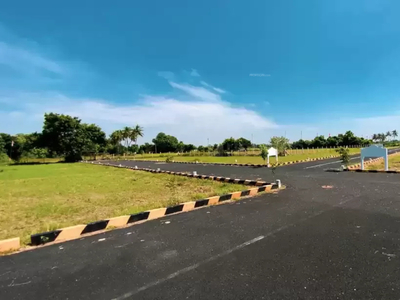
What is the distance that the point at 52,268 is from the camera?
329 centimetres

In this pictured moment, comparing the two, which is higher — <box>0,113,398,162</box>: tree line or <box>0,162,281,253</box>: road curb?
<box>0,113,398,162</box>: tree line

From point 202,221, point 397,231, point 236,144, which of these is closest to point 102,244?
point 202,221

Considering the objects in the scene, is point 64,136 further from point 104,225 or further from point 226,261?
point 226,261

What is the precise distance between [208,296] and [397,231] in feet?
11.6

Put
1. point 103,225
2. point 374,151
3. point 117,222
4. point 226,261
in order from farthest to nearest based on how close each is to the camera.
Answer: point 374,151, point 117,222, point 103,225, point 226,261

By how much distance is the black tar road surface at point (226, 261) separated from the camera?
2613 mm

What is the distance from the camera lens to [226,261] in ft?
10.7

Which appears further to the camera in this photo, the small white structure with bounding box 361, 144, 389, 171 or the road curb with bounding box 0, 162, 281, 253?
the small white structure with bounding box 361, 144, 389, 171

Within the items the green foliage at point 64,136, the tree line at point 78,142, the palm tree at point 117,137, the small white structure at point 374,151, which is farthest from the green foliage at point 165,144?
the small white structure at point 374,151

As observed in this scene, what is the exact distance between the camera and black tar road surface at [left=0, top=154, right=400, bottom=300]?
8.57ft

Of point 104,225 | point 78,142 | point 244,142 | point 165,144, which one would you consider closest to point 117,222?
point 104,225

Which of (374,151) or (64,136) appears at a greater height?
(64,136)

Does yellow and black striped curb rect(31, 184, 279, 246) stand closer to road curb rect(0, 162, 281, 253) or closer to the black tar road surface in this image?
road curb rect(0, 162, 281, 253)

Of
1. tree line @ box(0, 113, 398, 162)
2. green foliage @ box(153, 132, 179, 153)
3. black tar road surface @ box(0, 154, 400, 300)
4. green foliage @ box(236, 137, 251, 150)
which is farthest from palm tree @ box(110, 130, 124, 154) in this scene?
black tar road surface @ box(0, 154, 400, 300)
